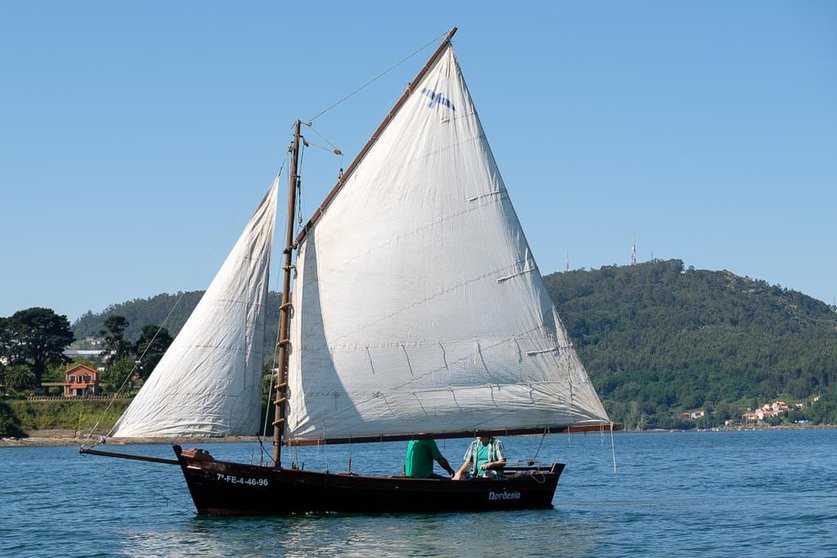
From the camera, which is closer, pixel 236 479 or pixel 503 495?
pixel 236 479

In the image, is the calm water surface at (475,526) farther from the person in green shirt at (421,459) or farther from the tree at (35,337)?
the tree at (35,337)

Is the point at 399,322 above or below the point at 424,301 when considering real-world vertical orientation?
below

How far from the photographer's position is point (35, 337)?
192 metres

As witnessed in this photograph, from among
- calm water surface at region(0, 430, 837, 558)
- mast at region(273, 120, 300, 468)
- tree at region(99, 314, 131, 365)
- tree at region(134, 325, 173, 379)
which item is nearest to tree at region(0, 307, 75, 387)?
tree at region(99, 314, 131, 365)

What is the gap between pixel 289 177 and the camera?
145ft

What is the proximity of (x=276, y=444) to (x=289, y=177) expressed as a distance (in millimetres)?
9109

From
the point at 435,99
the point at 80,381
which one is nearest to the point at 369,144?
the point at 435,99

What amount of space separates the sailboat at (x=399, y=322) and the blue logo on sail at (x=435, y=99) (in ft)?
0.16

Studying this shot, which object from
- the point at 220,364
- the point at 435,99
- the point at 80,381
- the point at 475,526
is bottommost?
the point at 475,526

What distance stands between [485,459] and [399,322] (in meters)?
5.87

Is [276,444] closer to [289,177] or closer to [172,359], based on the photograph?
[172,359]

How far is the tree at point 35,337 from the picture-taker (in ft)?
621

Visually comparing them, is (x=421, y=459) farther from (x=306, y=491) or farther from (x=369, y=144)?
(x=369, y=144)

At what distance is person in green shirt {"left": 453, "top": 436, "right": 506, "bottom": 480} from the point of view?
44500 mm
